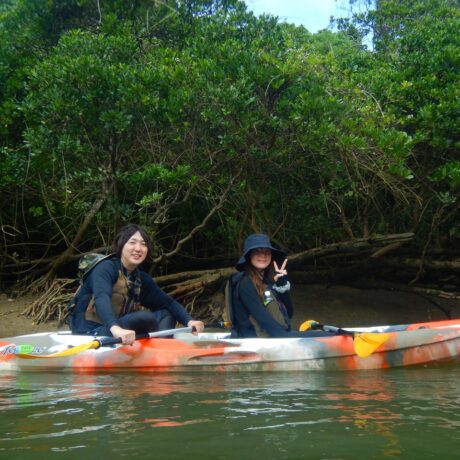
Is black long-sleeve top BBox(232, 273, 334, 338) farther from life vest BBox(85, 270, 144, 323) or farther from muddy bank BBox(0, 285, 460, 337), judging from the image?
muddy bank BBox(0, 285, 460, 337)

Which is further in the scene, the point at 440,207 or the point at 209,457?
the point at 440,207

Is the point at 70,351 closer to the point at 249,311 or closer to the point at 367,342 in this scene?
the point at 249,311

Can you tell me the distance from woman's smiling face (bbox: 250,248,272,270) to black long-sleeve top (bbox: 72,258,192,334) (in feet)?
→ 2.65

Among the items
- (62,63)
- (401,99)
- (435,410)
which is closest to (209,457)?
(435,410)

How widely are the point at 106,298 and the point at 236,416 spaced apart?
1.89 meters

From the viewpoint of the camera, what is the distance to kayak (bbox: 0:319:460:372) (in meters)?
5.13

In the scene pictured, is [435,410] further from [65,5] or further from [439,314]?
[65,5]

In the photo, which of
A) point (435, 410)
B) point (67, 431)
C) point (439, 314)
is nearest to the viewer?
point (67, 431)

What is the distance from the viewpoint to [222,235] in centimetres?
971

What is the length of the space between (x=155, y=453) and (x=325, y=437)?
0.73m

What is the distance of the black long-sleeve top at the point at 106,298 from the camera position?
505 centimetres

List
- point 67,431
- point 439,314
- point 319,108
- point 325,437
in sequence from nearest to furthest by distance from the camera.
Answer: point 325,437 < point 67,431 < point 319,108 < point 439,314

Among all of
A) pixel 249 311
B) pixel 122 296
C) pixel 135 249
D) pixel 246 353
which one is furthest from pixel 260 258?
pixel 122 296

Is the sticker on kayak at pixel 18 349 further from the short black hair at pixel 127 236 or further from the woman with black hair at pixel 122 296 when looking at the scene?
the short black hair at pixel 127 236
